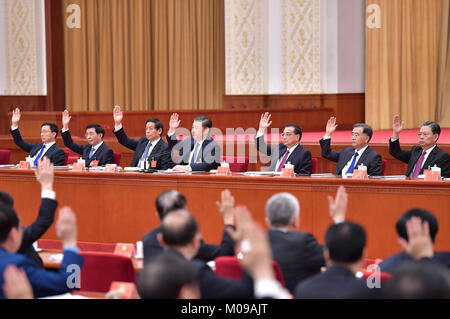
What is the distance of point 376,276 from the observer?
9.68 feet

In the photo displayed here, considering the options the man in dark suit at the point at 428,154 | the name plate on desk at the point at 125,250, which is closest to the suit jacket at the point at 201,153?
the man in dark suit at the point at 428,154

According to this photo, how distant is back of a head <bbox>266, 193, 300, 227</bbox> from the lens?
3.33 metres

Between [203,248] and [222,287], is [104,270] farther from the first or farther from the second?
[222,287]

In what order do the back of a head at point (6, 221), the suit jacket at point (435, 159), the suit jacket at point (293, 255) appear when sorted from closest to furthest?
the back of a head at point (6, 221) → the suit jacket at point (293, 255) → the suit jacket at point (435, 159)

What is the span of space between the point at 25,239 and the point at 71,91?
31.7ft

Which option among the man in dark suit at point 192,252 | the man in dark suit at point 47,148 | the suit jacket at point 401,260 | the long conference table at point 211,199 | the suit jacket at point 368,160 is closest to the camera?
the man in dark suit at point 192,252

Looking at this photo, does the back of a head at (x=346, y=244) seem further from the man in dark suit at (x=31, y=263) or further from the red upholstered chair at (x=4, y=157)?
the red upholstered chair at (x=4, y=157)

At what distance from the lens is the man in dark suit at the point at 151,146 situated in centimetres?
661

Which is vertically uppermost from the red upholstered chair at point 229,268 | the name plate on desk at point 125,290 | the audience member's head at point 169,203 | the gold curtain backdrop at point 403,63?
the gold curtain backdrop at point 403,63

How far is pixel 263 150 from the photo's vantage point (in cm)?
667

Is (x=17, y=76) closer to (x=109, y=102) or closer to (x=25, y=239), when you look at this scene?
(x=109, y=102)

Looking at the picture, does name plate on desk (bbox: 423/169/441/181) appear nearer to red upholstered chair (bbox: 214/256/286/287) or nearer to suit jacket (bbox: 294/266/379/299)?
red upholstered chair (bbox: 214/256/286/287)

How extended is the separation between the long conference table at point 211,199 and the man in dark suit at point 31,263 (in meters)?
2.25

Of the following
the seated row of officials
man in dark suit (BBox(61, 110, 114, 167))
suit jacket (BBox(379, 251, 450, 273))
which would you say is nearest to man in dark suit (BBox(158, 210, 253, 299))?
suit jacket (BBox(379, 251, 450, 273))
